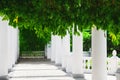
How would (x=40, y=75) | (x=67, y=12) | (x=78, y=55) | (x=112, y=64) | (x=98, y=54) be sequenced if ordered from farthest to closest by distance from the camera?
(x=112, y=64) < (x=40, y=75) < (x=78, y=55) < (x=98, y=54) < (x=67, y=12)

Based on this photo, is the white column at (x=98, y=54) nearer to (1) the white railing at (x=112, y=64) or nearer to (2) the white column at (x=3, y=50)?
(2) the white column at (x=3, y=50)

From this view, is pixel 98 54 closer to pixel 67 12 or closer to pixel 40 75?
pixel 67 12

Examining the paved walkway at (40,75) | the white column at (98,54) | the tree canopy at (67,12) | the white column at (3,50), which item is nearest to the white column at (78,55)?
the paved walkway at (40,75)

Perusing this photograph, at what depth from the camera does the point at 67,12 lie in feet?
18.5

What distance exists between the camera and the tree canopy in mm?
5508

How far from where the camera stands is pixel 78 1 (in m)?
5.41

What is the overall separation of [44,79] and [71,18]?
12763 millimetres

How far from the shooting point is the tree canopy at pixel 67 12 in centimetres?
551

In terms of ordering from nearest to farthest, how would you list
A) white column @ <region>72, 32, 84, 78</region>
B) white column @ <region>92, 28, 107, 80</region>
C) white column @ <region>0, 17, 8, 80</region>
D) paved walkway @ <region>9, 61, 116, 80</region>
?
white column @ <region>92, 28, 107, 80</region>, white column @ <region>0, 17, 8, 80</region>, white column @ <region>72, 32, 84, 78</region>, paved walkway @ <region>9, 61, 116, 80</region>

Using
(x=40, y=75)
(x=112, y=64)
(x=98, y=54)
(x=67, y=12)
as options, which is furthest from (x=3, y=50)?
(x=67, y=12)

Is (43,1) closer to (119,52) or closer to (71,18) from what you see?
(71,18)

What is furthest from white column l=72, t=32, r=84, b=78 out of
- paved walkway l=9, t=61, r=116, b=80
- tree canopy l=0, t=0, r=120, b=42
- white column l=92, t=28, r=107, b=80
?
tree canopy l=0, t=0, r=120, b=42

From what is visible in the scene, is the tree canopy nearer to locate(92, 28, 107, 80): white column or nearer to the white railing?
locate(92, 28, 107, 80): white column

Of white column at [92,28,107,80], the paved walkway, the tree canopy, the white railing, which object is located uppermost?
the tree canopy
